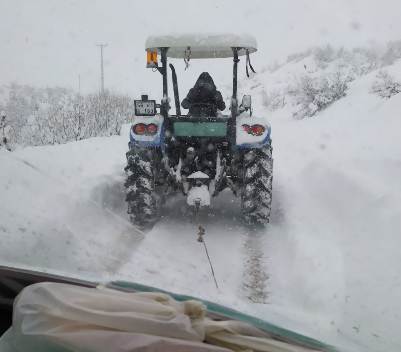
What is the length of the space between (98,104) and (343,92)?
7.41 metres

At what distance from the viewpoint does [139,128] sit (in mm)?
5281

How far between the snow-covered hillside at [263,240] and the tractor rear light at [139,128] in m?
0.98

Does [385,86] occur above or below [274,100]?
above

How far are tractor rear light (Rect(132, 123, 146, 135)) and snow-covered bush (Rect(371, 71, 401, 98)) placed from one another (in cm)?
758

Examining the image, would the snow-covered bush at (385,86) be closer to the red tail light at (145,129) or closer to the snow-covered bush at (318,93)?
the snow-covered bush at (318,93)

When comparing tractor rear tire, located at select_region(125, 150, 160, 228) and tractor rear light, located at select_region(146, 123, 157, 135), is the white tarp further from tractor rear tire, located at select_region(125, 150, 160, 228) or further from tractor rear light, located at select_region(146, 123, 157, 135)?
tractor rear light, located at select_region(146, 123, 157, 135)

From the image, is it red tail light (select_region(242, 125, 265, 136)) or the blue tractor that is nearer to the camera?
the blue tractor

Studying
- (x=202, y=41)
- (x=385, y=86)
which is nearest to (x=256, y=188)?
(x=202, y=41)

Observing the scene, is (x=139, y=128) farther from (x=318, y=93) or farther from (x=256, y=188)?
(x=318, y=93)

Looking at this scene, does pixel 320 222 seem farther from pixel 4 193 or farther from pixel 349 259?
pixel 4 193

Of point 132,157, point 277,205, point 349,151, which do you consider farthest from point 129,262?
point 349,151

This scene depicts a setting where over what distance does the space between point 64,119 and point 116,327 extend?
453 inches

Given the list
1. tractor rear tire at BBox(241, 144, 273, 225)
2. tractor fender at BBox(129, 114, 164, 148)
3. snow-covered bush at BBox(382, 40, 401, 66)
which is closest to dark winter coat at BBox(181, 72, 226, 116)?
tractor fender at BBox(129, 114, 164, 148)

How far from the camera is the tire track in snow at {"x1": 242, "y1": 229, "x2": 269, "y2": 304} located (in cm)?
353
